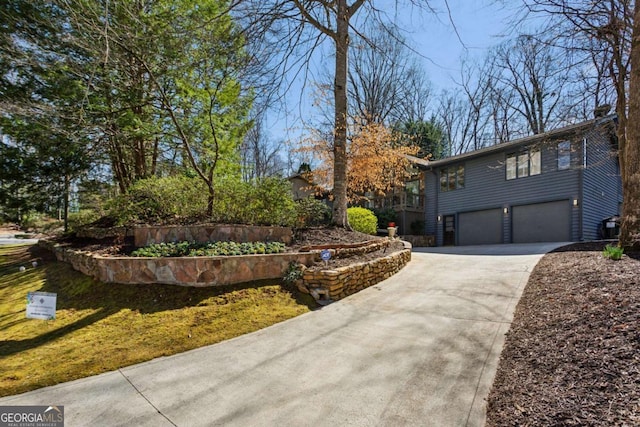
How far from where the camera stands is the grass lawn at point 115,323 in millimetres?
2992

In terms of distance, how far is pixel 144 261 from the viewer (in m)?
4.71

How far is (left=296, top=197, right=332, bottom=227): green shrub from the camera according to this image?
745 centimetres

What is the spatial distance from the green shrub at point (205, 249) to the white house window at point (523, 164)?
1221 cm

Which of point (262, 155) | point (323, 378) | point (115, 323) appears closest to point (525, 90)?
point (262, 155)

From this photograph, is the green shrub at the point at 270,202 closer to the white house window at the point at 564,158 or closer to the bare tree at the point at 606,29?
the bare tree at the point at 606,29

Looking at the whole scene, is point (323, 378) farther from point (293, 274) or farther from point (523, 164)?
point (523, 164)

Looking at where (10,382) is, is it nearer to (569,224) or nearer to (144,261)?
(144,261)

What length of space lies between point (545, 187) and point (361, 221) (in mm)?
8087

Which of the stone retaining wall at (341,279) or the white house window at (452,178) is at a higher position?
the white house window at (452,178)

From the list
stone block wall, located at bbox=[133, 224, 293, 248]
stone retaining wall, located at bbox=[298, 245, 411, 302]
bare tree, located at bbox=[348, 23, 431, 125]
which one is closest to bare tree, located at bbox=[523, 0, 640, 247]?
stone retaining wall, located at bbox=[298, 245, 411, 302]

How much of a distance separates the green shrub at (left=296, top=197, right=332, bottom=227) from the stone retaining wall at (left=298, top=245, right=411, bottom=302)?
226 cm

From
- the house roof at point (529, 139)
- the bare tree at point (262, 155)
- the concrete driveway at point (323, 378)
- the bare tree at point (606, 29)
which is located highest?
the bare tree at point (262, 155)

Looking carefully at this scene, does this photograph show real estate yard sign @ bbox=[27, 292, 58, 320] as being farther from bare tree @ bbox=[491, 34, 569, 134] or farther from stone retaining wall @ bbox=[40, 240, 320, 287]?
bare tree @ bbox=[491, 34, 569, 134]

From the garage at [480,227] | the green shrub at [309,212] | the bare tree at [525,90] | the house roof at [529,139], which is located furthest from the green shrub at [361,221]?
the bare tree at [525,90]
